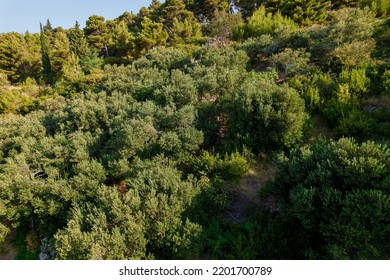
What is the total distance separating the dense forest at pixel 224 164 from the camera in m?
8.48

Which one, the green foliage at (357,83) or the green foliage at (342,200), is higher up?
the green foliage at (357,83)

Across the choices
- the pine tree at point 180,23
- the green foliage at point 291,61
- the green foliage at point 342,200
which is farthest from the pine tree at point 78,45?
the green foliage at point 342,200

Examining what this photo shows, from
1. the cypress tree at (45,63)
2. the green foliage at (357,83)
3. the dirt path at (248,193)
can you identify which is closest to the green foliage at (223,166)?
the dirt path at (248,193)

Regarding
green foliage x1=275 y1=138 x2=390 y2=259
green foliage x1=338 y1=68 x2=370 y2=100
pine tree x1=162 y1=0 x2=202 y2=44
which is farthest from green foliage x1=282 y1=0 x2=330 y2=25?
green foliage x1=275 y1=138 x2=390 y2=259

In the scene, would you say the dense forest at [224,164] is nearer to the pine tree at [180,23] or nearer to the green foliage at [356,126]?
the green foliage at [356,126]

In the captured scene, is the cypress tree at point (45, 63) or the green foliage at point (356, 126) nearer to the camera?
the green foliage at point (356, 126)

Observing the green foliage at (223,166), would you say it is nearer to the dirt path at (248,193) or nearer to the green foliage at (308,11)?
the dirt path at (248,193)

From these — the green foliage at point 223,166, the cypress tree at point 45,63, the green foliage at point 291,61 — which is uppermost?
the cypress tree at point 45,63

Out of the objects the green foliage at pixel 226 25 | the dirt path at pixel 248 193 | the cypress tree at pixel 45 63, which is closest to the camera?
the dirt path at pixel 248 193

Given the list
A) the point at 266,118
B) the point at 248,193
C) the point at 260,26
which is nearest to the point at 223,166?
the point at 248,193

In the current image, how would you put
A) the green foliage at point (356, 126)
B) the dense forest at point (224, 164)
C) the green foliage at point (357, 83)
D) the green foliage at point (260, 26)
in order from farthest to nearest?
the green foliage at point (260, 26)
the green foliage at point (357, 83)
the green foliage at point (356, 126)
the dense forest at point (224, 164)

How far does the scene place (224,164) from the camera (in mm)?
12859

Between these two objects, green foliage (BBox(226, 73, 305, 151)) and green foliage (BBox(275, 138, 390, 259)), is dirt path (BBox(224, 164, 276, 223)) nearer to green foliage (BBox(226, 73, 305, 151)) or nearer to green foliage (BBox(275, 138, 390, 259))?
green foliage (BBox(226, 73, 305, 151))
